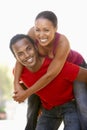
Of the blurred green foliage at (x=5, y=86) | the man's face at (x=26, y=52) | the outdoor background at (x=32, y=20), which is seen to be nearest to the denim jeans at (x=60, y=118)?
the man's face at (x=26, y=52)

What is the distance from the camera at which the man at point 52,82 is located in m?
1.34

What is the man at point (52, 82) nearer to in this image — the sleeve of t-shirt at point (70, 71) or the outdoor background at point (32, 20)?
the sleeve of t-shirt at point (70, 71)

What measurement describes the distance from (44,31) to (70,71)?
18cm

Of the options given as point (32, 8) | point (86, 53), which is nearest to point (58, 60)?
point (86, 53)

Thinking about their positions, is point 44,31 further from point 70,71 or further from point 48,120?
point 48,120

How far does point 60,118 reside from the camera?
143cm

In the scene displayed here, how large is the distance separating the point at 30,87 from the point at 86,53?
2.23 m

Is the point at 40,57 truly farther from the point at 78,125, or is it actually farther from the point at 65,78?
the point at 78,125

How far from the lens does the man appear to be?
134cm

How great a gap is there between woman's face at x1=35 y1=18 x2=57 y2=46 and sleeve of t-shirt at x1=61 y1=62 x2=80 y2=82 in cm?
12

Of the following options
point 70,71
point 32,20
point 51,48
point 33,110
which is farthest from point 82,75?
point 32,20

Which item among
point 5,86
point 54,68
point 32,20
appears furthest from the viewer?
point 5,86

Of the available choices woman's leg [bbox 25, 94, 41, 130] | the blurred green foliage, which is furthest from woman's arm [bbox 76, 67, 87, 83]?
the blurred green foliage

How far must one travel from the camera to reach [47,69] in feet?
4.45
